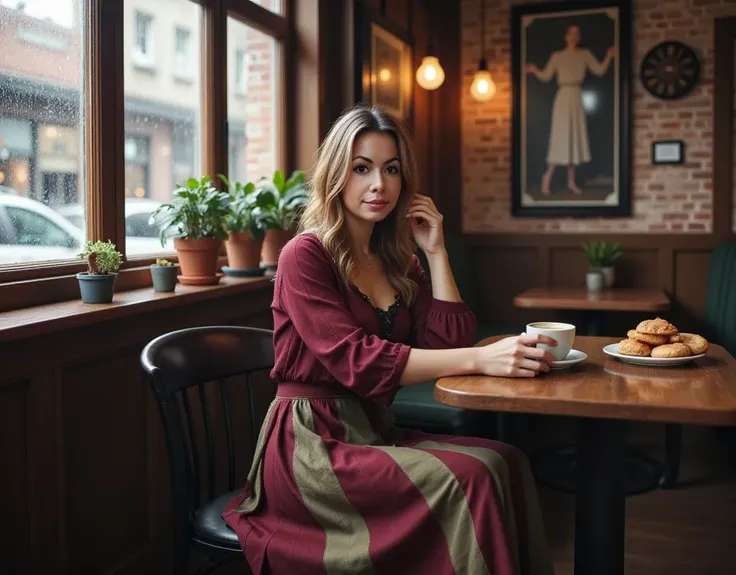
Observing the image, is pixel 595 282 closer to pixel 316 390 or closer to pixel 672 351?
pixel 672 351

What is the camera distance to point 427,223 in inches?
91.7

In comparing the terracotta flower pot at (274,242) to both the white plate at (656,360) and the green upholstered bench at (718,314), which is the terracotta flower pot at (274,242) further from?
the green upholstered bench at (718,314)

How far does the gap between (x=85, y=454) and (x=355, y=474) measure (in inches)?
34.2

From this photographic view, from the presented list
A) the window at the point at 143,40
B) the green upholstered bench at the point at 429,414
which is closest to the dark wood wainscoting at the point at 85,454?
the window at the point at 143,40

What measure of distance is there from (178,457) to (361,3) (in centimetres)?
303

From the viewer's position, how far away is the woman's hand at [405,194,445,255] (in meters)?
2.27

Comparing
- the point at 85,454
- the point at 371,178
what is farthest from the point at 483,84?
the point at 85,454

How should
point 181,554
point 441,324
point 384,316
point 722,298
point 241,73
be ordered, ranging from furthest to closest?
point 722,298 < point 241,73 < point 441,324 < point 384,316 < point 181,554

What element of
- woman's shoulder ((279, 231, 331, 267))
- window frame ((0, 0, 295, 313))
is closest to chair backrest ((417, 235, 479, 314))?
window frame ((0, 0, 295, 313))

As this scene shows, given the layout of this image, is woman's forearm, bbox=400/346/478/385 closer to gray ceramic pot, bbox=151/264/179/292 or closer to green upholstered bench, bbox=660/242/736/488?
gray ceramic pot, bbox=151/264/179/292

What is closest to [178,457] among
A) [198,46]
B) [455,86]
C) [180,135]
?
[180,135]

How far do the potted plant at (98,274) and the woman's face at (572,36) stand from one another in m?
4.01

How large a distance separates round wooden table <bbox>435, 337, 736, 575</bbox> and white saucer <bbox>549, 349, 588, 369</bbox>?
2 cm

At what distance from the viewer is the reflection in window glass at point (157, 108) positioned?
2818 mm
